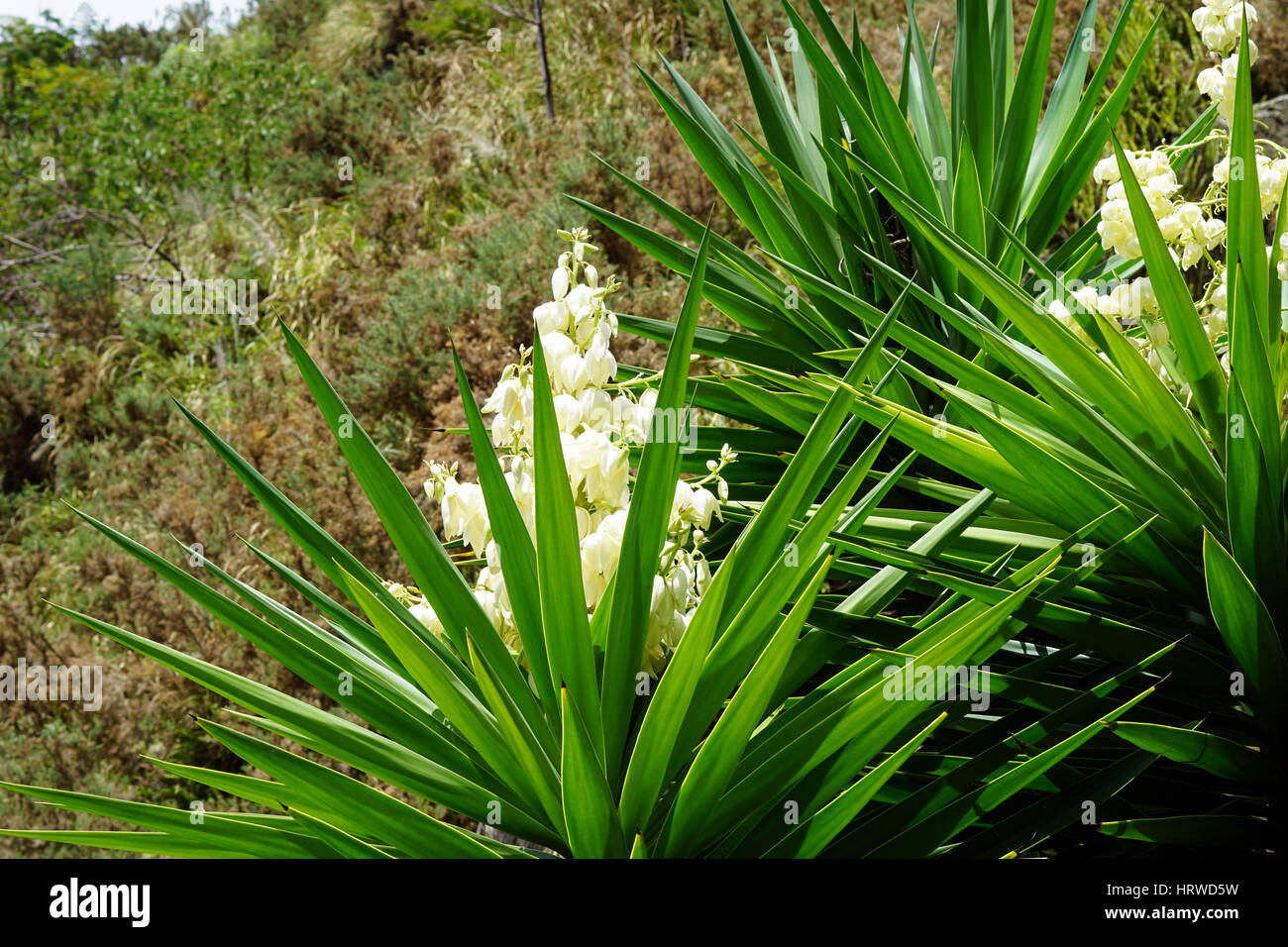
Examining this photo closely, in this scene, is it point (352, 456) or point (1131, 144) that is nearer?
point (352, 456)

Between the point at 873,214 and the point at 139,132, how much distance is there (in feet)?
30.7

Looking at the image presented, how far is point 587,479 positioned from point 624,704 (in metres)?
0.31

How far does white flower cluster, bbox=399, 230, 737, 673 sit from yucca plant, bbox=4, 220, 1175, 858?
0.23ft

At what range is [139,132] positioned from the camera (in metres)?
9.14

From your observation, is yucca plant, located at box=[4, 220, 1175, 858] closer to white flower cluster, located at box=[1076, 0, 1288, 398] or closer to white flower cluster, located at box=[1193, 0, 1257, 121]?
white flower cluster, located at box=[1076, 0, 1288, 398]

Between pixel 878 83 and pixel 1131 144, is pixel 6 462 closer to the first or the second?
pixel 878 83

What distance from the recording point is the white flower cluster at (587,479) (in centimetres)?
124

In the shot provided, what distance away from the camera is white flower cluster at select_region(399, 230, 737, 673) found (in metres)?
1.24

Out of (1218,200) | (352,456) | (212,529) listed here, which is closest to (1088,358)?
(1218,200)

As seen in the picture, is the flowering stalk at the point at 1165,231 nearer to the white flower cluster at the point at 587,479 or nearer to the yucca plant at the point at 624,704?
the yucca plant at the point at 624,704

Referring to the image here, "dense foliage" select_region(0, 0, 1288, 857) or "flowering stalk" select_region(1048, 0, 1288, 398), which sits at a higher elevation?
"flowering stalk" select_region(1048, 0, 1288, 398)

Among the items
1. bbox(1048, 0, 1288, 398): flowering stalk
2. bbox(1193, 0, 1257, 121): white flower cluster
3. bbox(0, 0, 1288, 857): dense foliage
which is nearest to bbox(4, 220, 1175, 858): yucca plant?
bbox(0, 0, 1288, 857): dense foliage

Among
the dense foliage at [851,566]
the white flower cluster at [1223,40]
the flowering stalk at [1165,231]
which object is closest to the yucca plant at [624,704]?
the dense foliage at [851,566]
